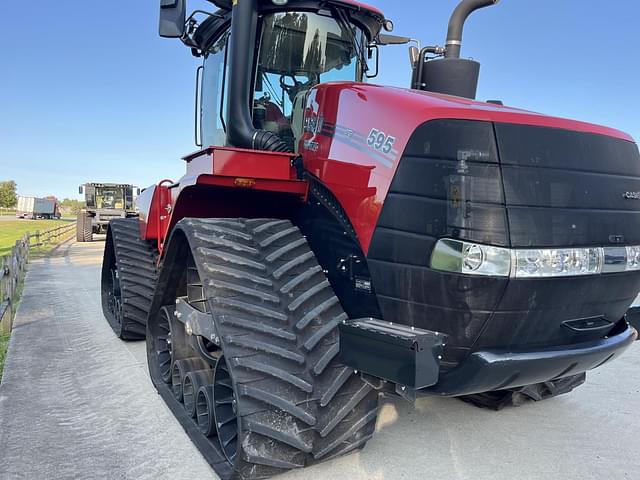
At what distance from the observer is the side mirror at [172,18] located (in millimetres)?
3133

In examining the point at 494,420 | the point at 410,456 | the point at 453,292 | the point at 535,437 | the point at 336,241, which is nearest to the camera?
the point at 453,292

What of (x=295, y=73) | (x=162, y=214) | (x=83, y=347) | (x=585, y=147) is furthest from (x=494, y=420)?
(x=83, y=347)

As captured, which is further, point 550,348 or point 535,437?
point 535,437

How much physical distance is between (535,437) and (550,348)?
4.28 feet

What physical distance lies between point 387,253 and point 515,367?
71 cm

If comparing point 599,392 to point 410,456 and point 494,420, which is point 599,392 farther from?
point 410,456

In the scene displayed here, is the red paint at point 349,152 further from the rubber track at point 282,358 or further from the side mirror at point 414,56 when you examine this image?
the side mirror at point 414,56

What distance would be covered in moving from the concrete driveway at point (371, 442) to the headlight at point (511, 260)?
51.4 inches

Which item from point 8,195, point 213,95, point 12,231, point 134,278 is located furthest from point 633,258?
point 8,195

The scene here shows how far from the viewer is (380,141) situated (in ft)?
7.45

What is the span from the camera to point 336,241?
8.62 ft

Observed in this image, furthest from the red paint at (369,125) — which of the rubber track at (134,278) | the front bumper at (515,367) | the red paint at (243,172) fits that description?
the rubber track at (134,278)

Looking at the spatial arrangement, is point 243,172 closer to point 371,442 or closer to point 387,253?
point 387,253

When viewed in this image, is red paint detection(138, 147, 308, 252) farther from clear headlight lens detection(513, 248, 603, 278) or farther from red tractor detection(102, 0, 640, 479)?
clear headlight lens detection(513, 248, 603, 278)
